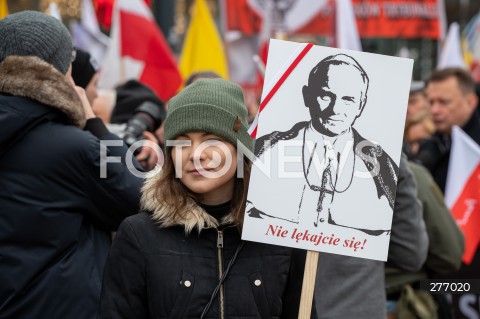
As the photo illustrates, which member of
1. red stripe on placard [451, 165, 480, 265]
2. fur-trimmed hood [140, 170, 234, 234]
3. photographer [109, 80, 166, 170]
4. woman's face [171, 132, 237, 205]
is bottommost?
red stripe on placard [451, 165, 480, 265]

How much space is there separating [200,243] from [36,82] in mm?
935

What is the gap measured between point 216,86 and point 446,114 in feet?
12.9

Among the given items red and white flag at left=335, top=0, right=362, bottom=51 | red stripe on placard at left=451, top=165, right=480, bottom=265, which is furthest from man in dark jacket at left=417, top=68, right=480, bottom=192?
red and white flag at left=335, top=0, right=362, bottom=51

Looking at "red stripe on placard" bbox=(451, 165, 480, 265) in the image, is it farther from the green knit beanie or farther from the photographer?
the green knit beanie

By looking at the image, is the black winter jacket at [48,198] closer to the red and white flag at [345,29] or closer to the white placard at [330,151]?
the white placard at [330,151]

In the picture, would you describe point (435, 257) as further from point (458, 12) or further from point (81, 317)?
point (458, 12)

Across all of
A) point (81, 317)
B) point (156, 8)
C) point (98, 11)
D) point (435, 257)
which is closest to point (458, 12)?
point (156, 8)

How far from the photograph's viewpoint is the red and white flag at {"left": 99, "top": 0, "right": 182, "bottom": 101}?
7.12 meters

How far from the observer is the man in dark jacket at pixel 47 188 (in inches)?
117

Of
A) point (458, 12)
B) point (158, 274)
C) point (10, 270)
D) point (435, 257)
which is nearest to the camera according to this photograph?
point (158, 274)

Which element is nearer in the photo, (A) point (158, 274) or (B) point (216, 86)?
(A) point (158, 274)

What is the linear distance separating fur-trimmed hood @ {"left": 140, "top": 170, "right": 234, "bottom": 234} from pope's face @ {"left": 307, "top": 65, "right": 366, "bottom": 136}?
1.47ft

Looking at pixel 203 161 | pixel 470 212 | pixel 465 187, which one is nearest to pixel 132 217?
pixel 203 161

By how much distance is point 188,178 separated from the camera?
2.69m
